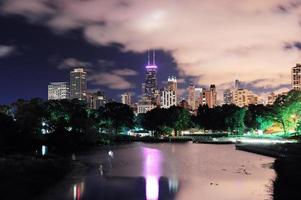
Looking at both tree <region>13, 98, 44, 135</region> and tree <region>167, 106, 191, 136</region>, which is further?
tree <region>167, 106, 191, 136</region>

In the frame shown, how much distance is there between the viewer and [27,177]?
134 feet

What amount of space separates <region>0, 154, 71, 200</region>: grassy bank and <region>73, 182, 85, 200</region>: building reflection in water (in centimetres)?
258

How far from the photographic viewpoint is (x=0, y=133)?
267 feet

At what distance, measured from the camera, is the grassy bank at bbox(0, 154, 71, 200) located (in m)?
34.5

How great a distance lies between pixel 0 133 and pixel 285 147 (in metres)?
50.0

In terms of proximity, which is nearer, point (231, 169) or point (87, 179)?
point (87, 179)

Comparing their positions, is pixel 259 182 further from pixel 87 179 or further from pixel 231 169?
pixel 87 179

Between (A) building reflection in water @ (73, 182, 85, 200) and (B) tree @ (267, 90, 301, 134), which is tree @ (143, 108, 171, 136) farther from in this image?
(A) building reflection in water @ (73, 182, 85, 200)

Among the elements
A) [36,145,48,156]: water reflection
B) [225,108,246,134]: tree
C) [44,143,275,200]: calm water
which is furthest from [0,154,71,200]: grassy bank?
[225,108,246,134]: tree

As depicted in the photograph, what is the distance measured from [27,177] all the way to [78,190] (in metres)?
6.58

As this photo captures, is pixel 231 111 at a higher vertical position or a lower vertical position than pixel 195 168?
higher

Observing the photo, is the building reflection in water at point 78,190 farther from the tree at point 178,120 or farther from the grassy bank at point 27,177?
the tree at point 178,120

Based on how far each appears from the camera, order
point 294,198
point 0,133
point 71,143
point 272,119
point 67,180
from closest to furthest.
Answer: point 294,198 < point 67,180 < point 0,133 < point 71,143 < point 272,119

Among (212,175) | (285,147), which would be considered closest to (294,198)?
(212,175)
